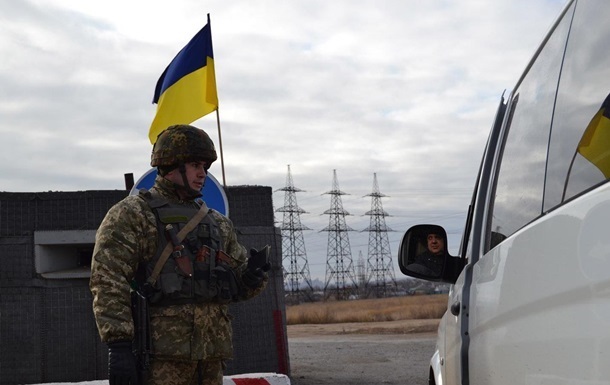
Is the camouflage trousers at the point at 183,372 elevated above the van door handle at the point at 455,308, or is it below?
below

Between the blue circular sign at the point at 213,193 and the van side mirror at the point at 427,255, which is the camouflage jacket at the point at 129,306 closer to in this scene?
the van side mirror at the point at 427,255

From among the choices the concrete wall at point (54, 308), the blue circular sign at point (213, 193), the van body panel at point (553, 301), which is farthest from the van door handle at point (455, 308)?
the concrete wall at point (54, 308)

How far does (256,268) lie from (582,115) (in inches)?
104

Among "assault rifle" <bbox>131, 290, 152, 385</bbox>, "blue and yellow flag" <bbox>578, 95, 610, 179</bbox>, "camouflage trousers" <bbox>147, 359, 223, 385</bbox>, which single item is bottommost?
"camouflage trousers" <bbox>147, 359, 223, 385</bbox>

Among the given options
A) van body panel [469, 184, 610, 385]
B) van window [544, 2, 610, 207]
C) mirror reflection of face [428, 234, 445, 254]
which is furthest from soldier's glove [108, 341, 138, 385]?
van window [544, 2, 610, 207]

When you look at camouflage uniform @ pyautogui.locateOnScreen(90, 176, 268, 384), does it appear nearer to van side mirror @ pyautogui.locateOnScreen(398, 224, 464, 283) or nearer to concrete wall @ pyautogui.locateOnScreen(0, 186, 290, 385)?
van side mirror @ pyautogui.locateOnScreen(398, 224, 464, 283)

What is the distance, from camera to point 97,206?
945cm

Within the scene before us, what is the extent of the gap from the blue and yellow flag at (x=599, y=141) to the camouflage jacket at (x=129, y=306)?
249 centimetres

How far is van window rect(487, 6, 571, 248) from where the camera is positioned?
2328mm

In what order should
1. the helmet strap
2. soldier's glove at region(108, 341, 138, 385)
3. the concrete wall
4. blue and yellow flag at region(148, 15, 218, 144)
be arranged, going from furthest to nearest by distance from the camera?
1. the concrete wall
2. blue and yellow flag at region(148, 15, 218, 144)
3. the helmet strap
4. soldier's glove at region(108, 341, 138, 385)

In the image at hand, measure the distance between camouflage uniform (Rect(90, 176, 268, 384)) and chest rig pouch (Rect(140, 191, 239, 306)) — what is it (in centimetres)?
4

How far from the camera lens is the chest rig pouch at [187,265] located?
13.7 ft

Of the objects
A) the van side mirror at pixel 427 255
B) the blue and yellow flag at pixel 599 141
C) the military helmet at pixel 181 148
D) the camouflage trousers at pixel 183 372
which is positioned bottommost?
the camouflage trousers at pixel 183 372

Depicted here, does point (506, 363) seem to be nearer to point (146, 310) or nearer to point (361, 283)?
point (146, 310)
